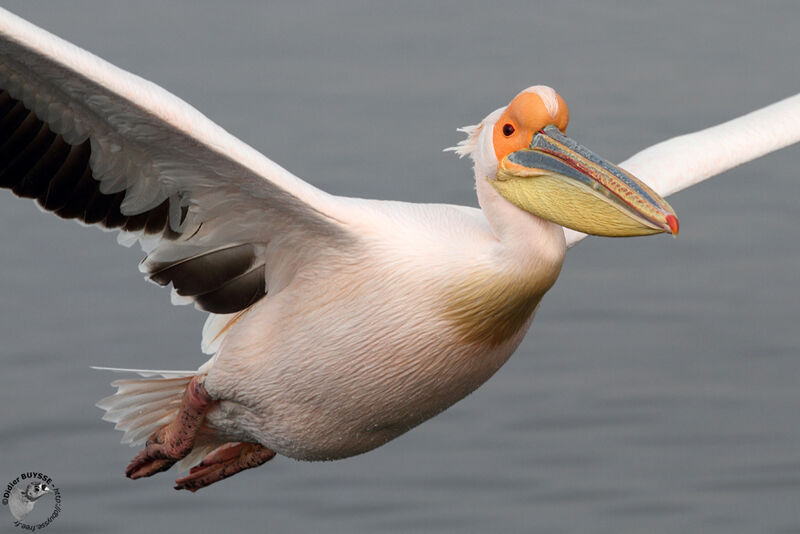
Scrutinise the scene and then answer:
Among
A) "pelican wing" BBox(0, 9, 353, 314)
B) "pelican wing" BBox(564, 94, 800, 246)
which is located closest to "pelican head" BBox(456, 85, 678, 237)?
"pelican wing" BBox(0, 9, 353, 314)

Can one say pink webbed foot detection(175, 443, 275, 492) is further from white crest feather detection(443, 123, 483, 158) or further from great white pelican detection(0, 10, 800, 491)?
white crest feather detection(443, 123, 483, 158)

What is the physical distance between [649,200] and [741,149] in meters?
2.16

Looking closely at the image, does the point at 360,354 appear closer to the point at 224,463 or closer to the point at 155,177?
the point at 155,177

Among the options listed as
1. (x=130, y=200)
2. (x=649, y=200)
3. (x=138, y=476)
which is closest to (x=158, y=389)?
(x=138, y=476)

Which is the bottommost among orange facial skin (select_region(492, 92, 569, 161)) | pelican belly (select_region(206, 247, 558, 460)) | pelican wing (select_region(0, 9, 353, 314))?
pelican belly (select_region(206, 247, 558, 460))

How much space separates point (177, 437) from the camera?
7000mm

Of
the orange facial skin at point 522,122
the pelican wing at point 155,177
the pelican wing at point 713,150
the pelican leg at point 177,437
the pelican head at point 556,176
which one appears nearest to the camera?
the pelican head at point 556,176

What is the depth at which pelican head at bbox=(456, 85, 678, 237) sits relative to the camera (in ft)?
18.2

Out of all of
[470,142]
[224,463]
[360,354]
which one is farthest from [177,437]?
[470,142]

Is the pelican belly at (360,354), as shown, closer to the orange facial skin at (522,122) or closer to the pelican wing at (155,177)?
the pelican wing at (155,177)

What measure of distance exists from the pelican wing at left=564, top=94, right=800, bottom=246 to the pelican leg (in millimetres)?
2108

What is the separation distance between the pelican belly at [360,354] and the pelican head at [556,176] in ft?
1.11

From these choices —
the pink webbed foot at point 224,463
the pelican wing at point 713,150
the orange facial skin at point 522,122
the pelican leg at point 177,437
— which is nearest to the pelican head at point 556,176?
the orange facial skin at point 522,122

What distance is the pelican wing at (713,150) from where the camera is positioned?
24.1 feet
